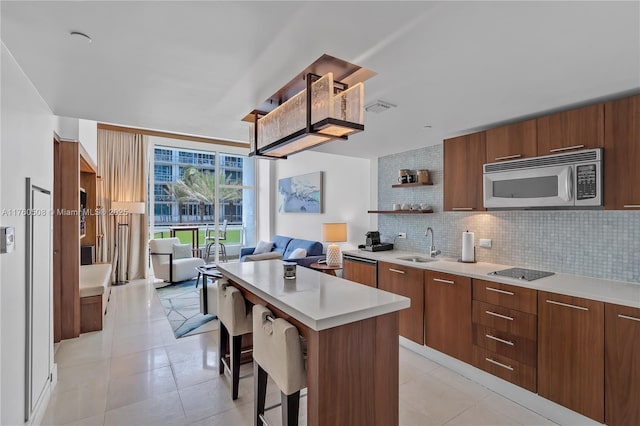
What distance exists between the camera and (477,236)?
10.7 feet

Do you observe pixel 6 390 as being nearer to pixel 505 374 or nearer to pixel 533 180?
pixel 505 374

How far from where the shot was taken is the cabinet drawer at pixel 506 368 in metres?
2.29

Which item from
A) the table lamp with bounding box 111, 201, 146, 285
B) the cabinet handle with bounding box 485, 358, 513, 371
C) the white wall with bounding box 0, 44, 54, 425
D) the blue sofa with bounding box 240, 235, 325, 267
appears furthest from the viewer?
the table lamp with bounding box 111, 201, 146, 285

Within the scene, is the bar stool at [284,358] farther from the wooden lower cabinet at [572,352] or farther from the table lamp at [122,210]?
the table lamp at [122,210]

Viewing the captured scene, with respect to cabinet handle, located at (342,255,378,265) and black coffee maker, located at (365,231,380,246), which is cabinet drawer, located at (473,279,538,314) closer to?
cabinet handle, located at (342,255,378,265)

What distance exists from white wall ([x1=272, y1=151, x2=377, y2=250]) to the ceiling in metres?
2.34

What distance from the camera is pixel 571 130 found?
232 cm

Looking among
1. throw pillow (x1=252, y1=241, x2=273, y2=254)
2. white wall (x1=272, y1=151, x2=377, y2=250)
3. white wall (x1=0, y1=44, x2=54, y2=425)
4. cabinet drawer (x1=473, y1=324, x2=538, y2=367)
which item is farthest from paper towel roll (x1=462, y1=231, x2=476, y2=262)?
throw pillow (x1=252, y1=241, x2=273, y2=254)

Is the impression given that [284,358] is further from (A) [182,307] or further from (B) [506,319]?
(A) [182,307]

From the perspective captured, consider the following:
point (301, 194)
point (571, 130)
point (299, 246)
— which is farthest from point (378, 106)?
point (301, 194)

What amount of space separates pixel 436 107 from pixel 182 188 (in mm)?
6073

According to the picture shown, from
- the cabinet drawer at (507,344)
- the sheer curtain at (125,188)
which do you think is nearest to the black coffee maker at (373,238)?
the cabinet drawer at (507,344)

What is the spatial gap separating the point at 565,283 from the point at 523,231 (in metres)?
0.72

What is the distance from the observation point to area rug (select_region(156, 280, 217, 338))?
3.82 metres
